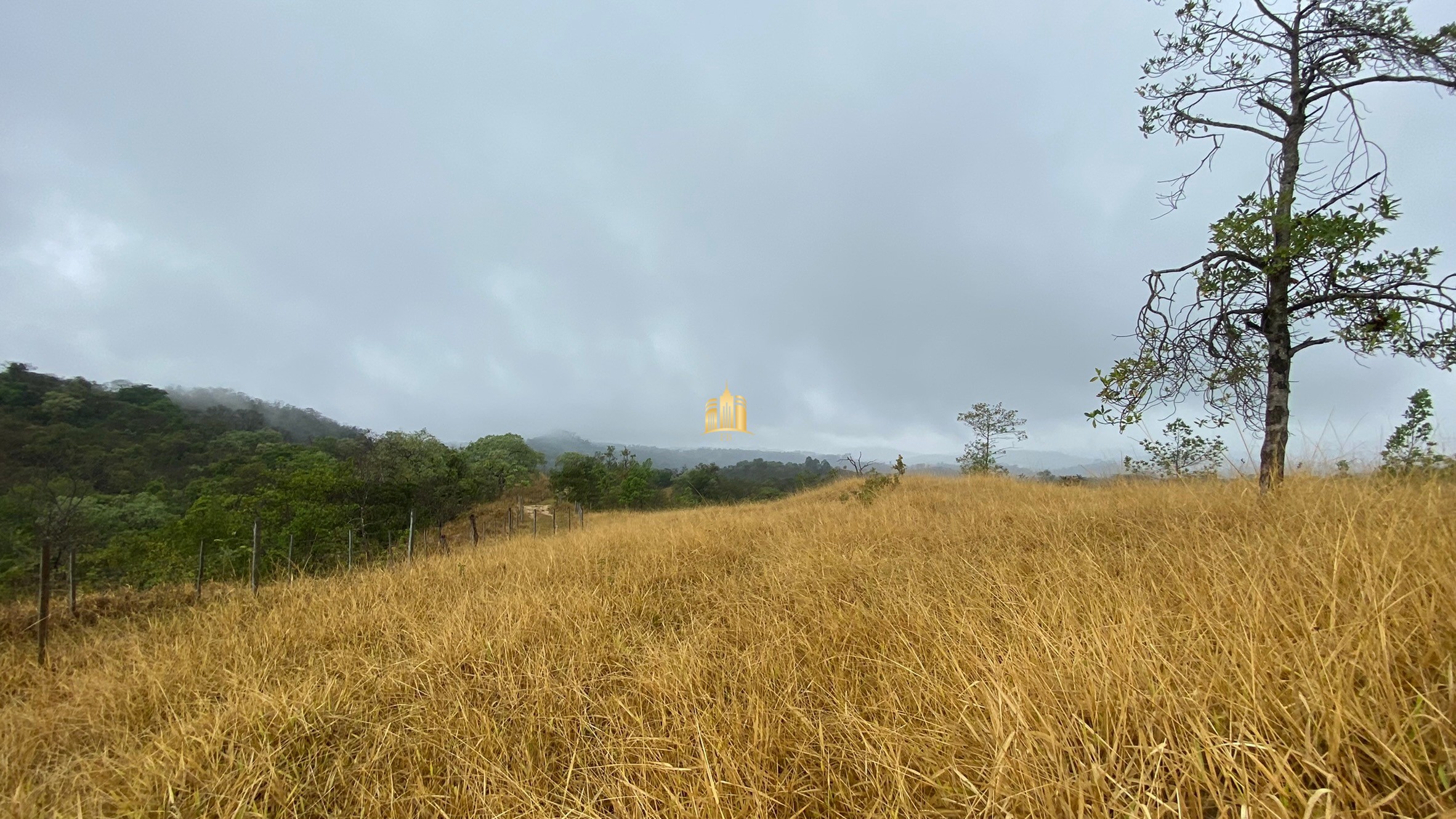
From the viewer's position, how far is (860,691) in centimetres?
219

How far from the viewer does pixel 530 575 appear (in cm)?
493

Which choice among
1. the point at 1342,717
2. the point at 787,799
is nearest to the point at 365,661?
the point at 787,799

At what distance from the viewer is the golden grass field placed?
4.15 ft

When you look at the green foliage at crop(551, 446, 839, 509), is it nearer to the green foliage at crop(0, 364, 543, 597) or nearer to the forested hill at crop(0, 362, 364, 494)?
the green foliage at crop(0, 364, 543, 597)

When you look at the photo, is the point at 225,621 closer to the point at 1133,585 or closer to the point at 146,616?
the point at 146,616

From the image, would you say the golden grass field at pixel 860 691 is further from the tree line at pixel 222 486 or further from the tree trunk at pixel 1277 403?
the tree line at pixel 222 486

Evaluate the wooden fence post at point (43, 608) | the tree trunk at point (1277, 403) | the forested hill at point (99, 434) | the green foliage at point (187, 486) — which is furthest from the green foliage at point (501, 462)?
the tree trunk at point (1277, 403)

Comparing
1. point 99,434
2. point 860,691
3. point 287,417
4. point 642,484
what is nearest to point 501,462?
point 642,484

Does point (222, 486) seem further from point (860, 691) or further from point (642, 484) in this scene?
point (860, 691)

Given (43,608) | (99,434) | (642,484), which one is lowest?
(642,484)

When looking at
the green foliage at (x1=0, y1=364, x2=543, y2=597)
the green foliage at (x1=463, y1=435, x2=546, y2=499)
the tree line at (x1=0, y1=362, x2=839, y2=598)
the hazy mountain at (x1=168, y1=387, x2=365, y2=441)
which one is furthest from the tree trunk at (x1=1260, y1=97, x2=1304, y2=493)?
the hazy mountain at (x1=168, y1=387, x2=365, y2=441)

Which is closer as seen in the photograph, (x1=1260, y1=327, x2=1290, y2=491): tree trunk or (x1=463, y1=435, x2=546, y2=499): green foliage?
(x1=1260, y1=327, x2=1290, y2=491): tree trunk

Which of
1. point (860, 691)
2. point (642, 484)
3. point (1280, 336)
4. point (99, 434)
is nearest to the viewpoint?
point (860, 691)

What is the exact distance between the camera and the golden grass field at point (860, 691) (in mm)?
1266
